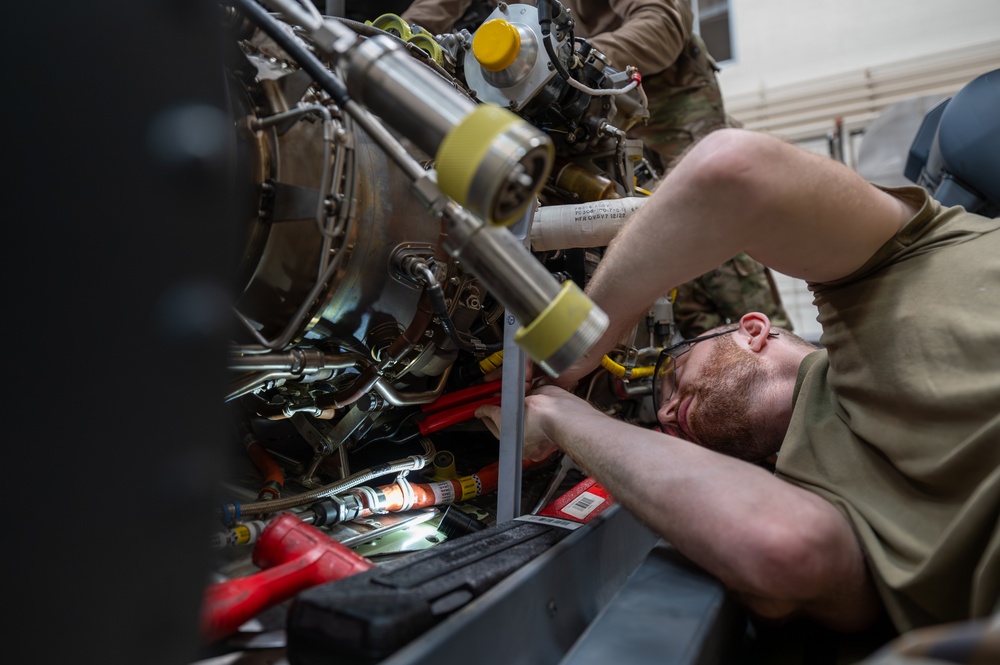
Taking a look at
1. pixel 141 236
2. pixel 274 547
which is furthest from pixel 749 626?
pixel 141 236

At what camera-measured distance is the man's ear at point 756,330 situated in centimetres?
132

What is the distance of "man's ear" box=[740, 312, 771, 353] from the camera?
1324mm

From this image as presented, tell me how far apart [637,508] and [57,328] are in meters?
0.74

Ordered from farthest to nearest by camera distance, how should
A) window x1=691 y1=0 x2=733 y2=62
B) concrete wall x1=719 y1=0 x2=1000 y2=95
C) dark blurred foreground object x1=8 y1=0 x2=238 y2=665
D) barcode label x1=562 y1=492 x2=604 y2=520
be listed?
window x1=691 y1=0 x2=733 y2=62, concrete wall x1=719 y1=0 x2=1000 y2=95, barcode label x1=562 y1=492 x2=604 y2=520, dark blurred foreground object x1=8 y1=0 x2=238 y2=665

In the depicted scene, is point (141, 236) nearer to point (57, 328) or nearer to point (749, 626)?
point (57, 328)

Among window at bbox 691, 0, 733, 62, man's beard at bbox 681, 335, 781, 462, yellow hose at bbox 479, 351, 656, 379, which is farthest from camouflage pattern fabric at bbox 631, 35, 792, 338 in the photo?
window at bbox 691, 0, 733, 62

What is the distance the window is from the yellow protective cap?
15.0 feet

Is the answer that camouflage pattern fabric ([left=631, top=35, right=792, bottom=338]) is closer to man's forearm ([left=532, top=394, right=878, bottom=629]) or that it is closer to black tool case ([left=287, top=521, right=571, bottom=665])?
man's forearm ([left=532, top=394, right=878, bottom=629])

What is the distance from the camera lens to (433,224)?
107cm

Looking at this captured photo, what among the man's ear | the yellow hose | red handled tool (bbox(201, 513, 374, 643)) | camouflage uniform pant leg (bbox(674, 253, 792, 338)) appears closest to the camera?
red handled tool (bbox(201, 513, 374, 643))

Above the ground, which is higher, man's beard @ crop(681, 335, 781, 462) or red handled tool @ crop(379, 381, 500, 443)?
red handled tool @ crop(379, 381, 500, 443)

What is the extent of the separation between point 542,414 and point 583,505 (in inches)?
6.9

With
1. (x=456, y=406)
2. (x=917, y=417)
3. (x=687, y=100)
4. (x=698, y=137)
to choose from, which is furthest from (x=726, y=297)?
(x=917, y=417)

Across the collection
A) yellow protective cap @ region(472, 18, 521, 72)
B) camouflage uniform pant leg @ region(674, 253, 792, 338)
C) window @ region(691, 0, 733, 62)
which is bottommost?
camouflage uniform pant leg @ region(674, 253, 792, 338)
